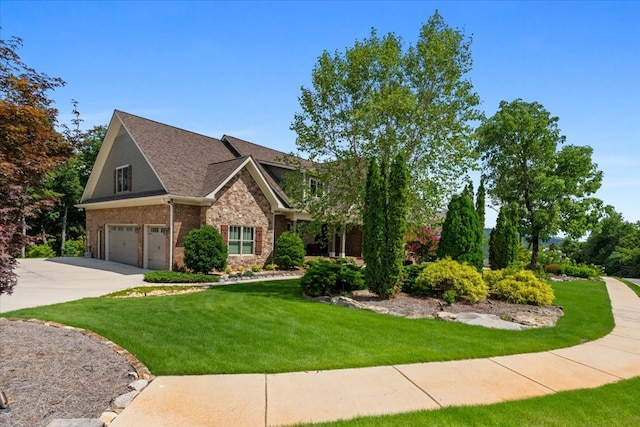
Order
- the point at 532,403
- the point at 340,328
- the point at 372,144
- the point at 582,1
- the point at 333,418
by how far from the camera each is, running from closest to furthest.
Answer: the point at 333,418
the point at 532,403
the point at 340,328
the point at 582,1
the point at 372,144

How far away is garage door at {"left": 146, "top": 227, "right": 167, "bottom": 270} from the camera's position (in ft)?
55.2

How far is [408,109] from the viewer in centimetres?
1321

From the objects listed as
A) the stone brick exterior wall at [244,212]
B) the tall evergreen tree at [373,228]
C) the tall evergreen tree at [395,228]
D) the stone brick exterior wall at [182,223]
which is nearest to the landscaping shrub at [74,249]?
the stone brick exterior wall at [182,223]

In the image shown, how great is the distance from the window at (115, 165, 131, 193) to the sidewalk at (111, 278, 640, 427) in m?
16.8

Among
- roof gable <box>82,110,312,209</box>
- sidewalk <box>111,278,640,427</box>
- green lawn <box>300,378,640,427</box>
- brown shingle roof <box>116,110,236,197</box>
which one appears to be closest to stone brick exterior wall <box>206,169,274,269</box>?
roof gable <box>82,110,312,209</box>

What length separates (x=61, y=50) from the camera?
28.3ft

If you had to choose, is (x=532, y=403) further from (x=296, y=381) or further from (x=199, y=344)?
(x=199, y=344)

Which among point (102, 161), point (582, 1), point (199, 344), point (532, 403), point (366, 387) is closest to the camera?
point (532, 403)

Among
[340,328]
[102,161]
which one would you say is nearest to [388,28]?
[340,328]

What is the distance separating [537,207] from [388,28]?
46.8ft

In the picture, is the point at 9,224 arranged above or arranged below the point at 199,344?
above

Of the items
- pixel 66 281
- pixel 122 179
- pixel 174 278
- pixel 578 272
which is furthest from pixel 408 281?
pixel 578 272

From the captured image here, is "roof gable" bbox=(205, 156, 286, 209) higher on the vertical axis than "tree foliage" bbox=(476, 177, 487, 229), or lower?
higher

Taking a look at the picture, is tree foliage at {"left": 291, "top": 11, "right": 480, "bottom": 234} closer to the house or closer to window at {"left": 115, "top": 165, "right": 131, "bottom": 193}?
the house
